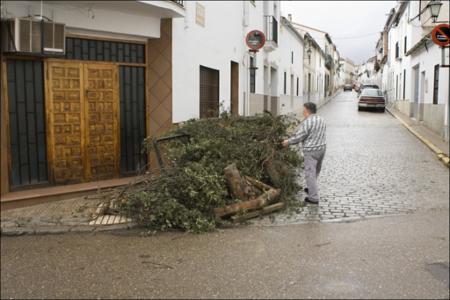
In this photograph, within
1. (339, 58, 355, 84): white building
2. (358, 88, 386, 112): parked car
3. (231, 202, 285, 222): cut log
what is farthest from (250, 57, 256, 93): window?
(339, 58, 355, 84): white building

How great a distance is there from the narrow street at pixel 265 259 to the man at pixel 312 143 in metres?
0.32

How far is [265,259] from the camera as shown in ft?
16.2

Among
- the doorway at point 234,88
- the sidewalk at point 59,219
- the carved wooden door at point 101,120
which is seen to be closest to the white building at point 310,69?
the doorway at point 234,88

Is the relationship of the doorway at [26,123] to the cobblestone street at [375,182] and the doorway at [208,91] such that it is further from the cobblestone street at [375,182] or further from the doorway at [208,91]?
the doorway at [208,91]

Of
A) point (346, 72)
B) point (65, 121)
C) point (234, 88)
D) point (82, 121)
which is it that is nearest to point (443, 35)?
point (234, 88)

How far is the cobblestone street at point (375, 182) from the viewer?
6938mm

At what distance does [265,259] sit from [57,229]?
2740 millimetres

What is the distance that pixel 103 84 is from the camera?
8.18 meters

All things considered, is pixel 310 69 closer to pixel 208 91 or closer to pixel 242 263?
pixel 208 91

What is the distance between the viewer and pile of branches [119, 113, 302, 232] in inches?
236

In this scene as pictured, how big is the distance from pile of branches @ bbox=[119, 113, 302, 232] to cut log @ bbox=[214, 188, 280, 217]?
0.08 m

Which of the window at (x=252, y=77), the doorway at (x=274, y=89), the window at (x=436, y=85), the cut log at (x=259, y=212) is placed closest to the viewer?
the cut log at (x=259, y=212)

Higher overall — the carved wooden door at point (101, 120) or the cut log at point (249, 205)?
the carved wooden door at point (101, 120)

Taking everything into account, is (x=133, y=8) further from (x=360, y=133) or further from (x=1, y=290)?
(x=360, y=133)
